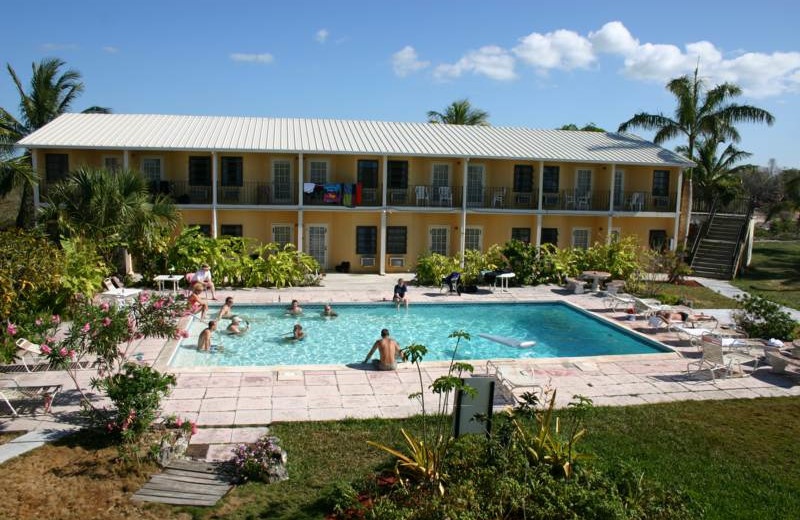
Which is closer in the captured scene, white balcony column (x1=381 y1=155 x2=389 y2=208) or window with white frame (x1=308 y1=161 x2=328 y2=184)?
white balcony column (x1=381 y1=155 x2=389 y2=208)

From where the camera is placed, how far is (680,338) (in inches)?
605

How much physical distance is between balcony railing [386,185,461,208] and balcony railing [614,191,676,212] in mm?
7241

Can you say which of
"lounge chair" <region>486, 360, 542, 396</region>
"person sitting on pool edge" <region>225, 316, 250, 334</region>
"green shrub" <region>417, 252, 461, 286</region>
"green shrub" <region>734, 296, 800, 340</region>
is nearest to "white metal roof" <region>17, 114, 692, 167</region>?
"green shrub" <region>417, 252, 461, 286</region>

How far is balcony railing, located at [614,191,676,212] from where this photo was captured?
2633 cm

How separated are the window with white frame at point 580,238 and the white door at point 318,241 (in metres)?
10.9

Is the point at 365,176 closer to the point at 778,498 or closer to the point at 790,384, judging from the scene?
the point at 790,384

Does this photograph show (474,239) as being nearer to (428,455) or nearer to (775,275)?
(775,275)

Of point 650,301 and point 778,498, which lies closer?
point 778,498

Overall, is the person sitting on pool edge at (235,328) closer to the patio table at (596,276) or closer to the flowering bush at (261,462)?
the flowering bush at (261,462)

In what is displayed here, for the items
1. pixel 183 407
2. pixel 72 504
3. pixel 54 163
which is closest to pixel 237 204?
pixel 54 163

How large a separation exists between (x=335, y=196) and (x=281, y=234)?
2.88 m

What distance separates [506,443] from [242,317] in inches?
450

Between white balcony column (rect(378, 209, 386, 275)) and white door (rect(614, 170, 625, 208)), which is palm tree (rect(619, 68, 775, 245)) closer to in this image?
white door (rect(614, 170, 625, 208))

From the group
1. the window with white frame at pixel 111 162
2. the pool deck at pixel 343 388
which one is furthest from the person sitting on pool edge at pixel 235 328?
the window with white frame at pixel 111 162
